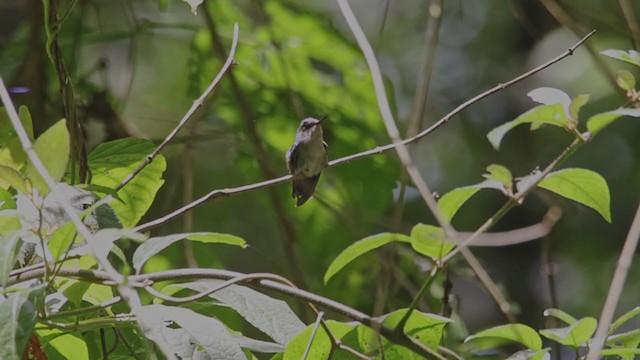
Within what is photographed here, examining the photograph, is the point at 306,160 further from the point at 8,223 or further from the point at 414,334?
the point at 8,223

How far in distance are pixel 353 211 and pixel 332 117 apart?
0.39 meters

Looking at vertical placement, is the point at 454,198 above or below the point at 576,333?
above

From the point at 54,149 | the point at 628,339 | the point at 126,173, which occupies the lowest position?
the point at 628,339

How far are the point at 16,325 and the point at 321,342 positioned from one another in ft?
1.73

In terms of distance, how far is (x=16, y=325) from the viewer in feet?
4.13

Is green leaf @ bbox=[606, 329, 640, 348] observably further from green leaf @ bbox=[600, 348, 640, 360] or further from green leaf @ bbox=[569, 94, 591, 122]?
green leaf @ bbox=[569, 94, 591, 122]

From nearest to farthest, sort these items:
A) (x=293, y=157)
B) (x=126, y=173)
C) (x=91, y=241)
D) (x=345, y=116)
Result: (x=91, y=241) < (x=126, y=173) < (x=293, y=157) < (x=345, y=116)

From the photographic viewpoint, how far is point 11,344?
4.09ft

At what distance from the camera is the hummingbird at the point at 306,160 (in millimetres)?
2551

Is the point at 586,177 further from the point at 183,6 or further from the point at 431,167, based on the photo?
the point at 431,167

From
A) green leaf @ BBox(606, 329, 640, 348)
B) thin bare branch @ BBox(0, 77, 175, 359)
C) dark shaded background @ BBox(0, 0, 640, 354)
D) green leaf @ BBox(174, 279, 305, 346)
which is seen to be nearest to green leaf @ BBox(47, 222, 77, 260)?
thin bare branch @ BBox(0, 77, 175, 359)

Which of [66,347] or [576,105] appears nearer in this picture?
[576,105]

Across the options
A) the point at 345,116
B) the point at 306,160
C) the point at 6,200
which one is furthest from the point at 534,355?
the point at 345,116

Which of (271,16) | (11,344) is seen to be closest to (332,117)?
(271,16)
